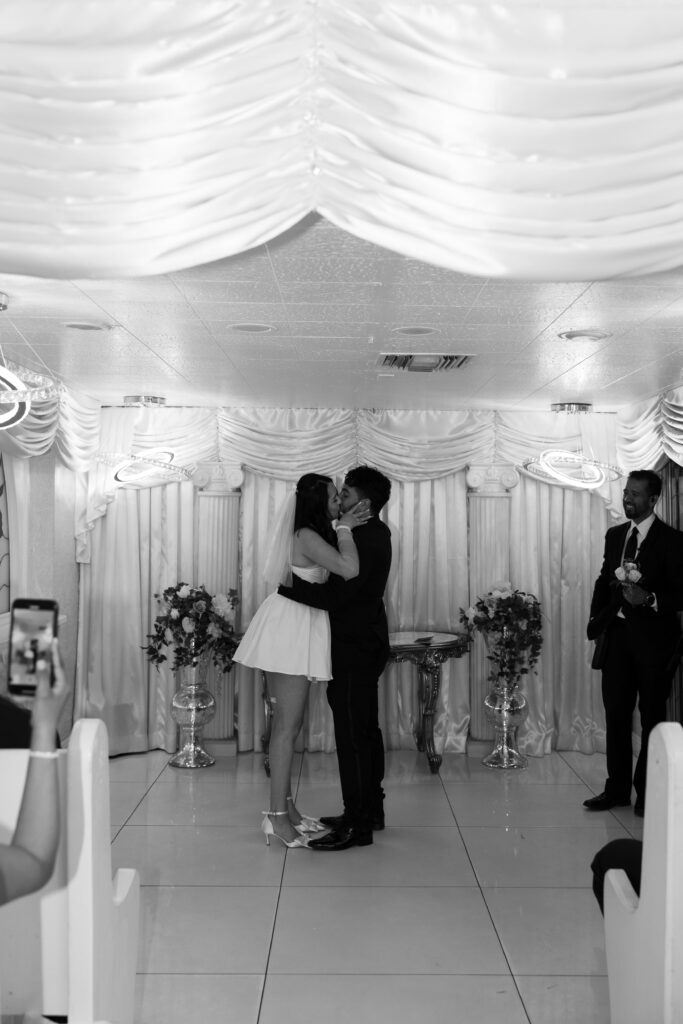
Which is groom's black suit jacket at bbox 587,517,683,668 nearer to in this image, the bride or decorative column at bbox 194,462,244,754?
the bride

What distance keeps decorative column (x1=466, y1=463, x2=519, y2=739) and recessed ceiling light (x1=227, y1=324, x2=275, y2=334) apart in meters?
3.02

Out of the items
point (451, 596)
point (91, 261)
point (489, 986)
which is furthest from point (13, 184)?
point (451, 596)

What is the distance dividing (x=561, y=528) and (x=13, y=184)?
5710mm

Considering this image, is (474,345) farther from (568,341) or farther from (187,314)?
(187,314)

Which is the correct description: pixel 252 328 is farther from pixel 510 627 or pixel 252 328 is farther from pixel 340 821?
pixel 510 627

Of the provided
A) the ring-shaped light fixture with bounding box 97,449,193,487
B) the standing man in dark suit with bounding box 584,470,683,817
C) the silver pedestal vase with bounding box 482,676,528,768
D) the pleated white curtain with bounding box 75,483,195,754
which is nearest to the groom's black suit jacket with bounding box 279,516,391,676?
the standing man in dark suit with bounding box 584,470,683,817

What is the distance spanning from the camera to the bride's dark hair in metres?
4.52

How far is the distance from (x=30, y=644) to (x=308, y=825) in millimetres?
3650

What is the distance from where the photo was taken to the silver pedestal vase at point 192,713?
6.38m

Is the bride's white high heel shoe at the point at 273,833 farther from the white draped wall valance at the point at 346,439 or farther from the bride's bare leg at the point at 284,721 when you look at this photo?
the white draped wall valance at the point at 346,439

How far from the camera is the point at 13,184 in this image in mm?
1654

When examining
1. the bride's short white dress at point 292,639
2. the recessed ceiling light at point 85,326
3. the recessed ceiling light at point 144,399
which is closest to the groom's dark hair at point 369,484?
the bride's short white dress at point 292,639

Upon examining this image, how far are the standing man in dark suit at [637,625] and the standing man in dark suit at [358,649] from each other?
140 cm

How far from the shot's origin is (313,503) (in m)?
4.52
